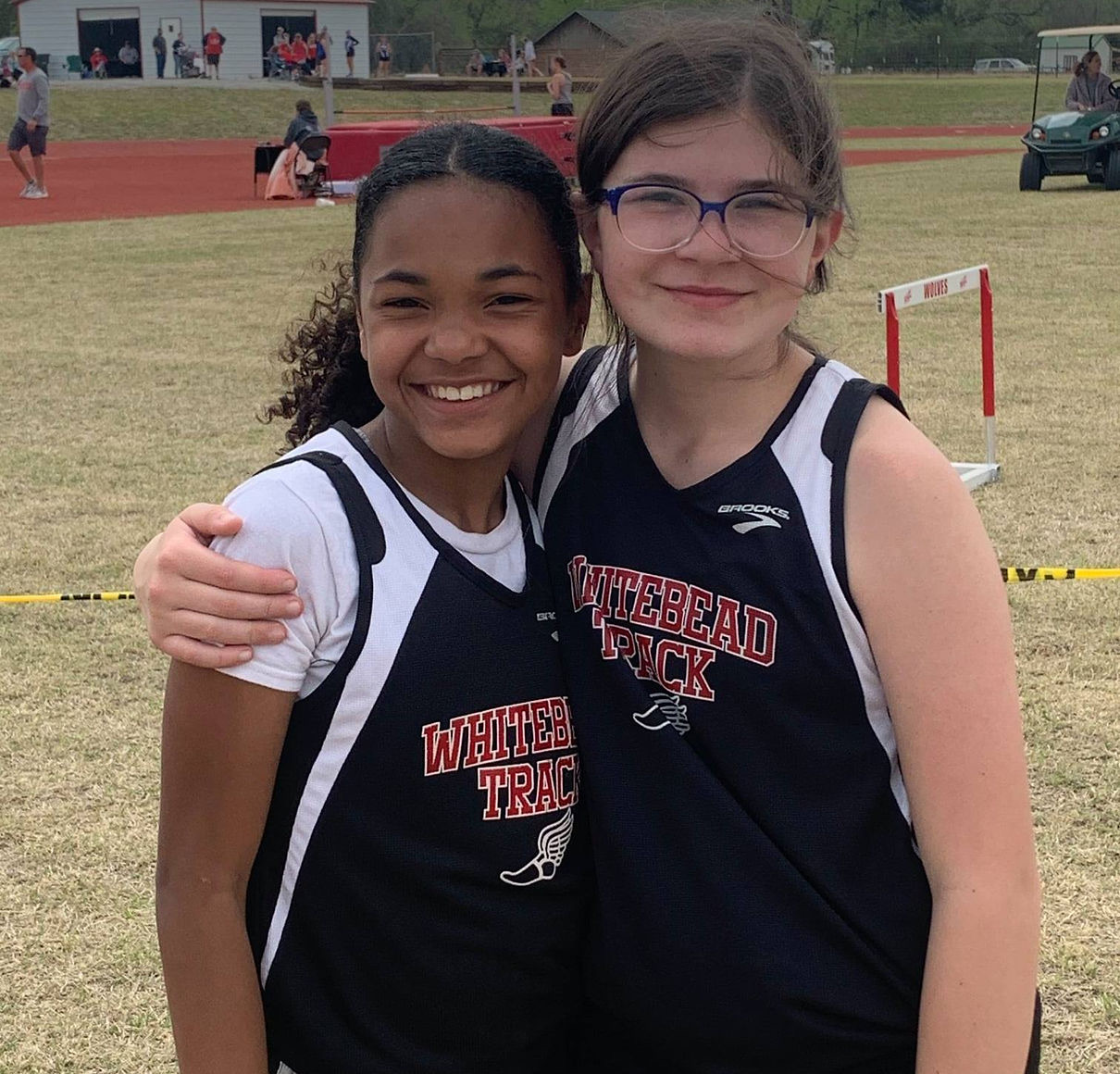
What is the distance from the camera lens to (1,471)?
7.65 metres

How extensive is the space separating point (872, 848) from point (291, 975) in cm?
67

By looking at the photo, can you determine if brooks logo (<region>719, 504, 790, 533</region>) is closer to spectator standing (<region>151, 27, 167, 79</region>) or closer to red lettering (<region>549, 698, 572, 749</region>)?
red lettering (<region>549, 698, 572, 749</region>)

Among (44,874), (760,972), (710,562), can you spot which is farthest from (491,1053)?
(44,874)

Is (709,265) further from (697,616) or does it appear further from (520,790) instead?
(520,790)

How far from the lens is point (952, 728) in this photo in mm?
1547

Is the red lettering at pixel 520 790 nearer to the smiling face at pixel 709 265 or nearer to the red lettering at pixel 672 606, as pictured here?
the red lettering at pixel 672 606

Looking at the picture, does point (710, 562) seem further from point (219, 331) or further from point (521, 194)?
point (219, 331)

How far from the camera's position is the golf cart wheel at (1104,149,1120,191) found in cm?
2089

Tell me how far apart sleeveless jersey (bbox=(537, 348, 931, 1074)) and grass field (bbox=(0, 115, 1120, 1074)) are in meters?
0.60

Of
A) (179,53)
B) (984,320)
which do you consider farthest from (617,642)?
(179,53)

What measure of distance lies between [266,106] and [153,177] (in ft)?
58.0

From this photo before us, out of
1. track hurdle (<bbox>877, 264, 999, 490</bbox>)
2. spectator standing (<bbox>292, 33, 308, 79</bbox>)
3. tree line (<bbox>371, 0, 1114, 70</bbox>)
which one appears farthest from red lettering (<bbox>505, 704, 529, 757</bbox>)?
tree line (<bbox>371, 0, 1114, 70</bbox>)

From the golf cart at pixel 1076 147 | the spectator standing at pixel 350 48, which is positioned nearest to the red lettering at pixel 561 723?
the golf cart at pixel 1076 147

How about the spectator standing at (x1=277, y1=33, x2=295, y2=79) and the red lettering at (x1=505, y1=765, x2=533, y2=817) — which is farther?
the spectator standing at (x1=277, y1=33, x2=295, y2=79)
